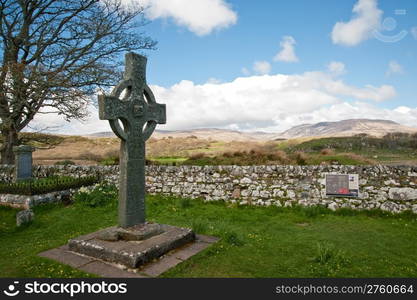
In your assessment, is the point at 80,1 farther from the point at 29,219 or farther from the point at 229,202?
the point at 229,202

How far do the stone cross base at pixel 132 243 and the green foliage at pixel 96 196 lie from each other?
475 centimetres

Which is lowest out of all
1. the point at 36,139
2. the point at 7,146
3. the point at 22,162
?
the point at 22,162

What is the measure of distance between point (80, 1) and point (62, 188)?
1067 cm

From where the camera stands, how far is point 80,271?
431 cm

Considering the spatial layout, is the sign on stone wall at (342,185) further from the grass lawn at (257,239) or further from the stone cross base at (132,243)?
the stone cross base at (132,243)

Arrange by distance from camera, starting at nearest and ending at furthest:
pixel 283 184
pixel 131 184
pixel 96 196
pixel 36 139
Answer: pixel 131 184 → pixel 283 184 → pixel 96 196 → pixel 36 139

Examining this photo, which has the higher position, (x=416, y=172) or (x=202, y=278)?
(x=416, y=172)

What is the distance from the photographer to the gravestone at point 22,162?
12.0 m

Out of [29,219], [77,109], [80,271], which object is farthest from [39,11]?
[80,271]

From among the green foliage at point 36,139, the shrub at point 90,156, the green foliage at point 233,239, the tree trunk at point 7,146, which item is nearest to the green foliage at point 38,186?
the tree trunk at point 7,146

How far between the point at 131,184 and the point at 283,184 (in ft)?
18.9

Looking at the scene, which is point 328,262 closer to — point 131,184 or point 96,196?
point 131,184

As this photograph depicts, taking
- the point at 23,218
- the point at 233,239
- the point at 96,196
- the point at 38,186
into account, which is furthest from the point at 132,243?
the point at 38,186

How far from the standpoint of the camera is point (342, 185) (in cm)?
875
